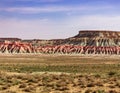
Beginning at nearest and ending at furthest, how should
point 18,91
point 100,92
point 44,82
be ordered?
point 100,92 < point 18,91 < point 44,82

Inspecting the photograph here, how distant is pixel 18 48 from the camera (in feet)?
627

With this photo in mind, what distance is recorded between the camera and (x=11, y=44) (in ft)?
643

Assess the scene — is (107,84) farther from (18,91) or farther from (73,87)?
(18,91)

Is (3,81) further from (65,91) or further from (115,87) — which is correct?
(115,87)

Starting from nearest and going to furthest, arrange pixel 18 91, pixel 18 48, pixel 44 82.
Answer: pixel 18 91 < pixel 44 82 < pixel 18 48

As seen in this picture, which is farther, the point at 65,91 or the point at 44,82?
the point at 44,82

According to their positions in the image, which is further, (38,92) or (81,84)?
(81,84)

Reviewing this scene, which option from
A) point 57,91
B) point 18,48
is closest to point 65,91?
point 57,91

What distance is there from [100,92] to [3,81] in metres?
9.11

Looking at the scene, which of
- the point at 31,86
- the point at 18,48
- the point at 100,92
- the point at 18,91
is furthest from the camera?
the point at 18,48

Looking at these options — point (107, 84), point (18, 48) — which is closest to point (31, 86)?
point (107, 84)

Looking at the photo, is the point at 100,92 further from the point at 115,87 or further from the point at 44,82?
the point at 44,82

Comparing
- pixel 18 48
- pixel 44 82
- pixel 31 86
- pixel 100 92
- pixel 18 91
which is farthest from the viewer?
pixel 18 48

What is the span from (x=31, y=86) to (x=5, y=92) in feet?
9.10
